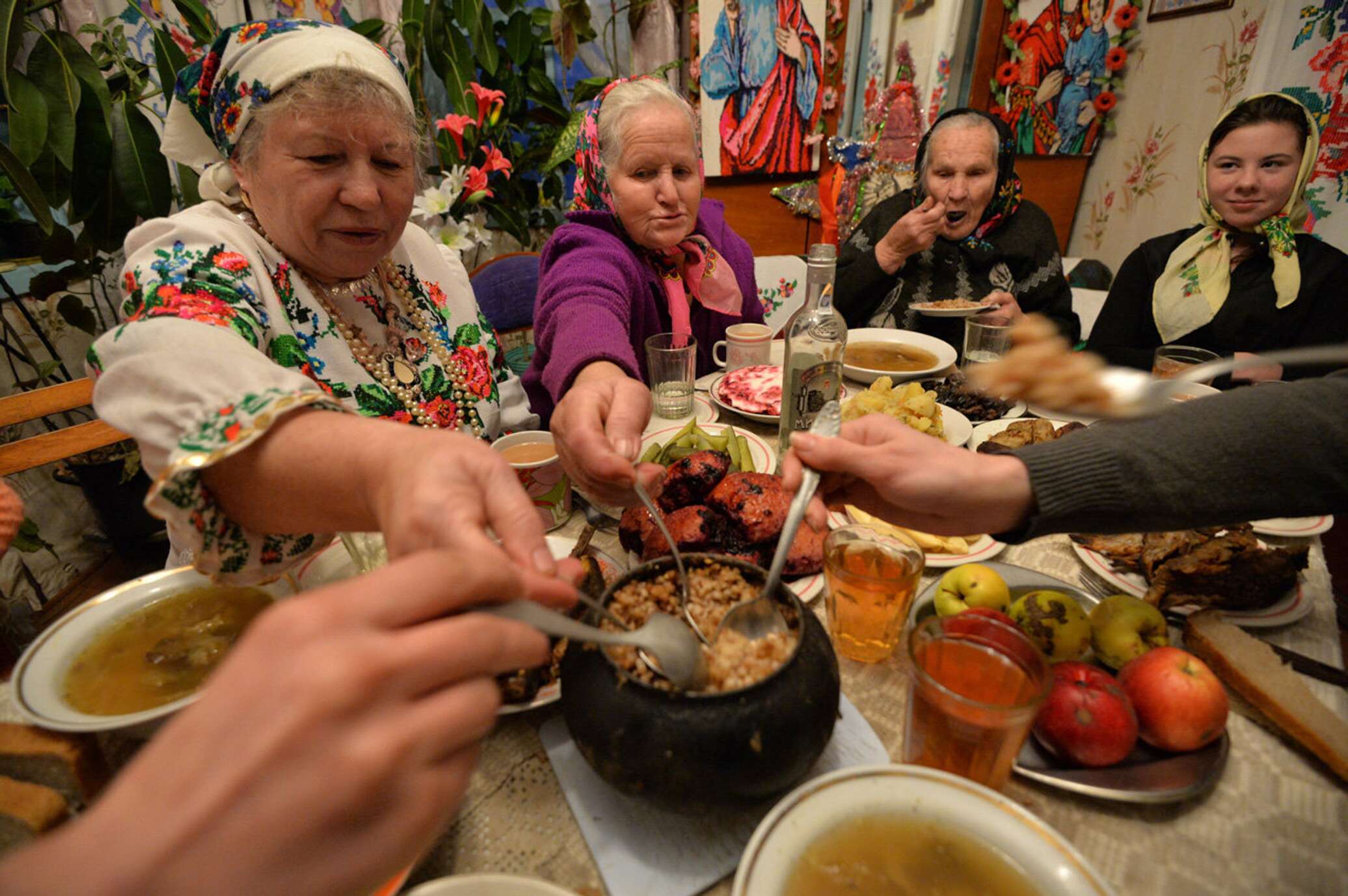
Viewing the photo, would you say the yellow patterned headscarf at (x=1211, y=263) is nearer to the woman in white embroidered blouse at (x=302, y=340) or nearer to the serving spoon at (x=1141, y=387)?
the serving spoon at (x=1141, y=387)

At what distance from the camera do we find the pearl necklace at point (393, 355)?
1.43m

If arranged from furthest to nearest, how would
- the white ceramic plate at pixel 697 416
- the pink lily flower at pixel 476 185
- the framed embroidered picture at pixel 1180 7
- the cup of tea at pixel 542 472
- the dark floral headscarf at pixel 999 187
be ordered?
1. the framed embroidered picture at pixel 1180 7
2. the pink lily flower at pixel 476 185
3. the dark floral headscarf at pixel 999 187
4. the white ceramic plate at pixel 697 416
5. the cup of tea at pixel 542 472

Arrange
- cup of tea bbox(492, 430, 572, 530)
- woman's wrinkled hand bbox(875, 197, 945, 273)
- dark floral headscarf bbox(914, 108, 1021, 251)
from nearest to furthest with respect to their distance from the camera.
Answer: cup of tea bbox(492, 430, 572, 530) < woman's wrinkled hand bbox(875, 197, 945, 273) < dark floral headscarf bbox(914, 108, 1021, 251)

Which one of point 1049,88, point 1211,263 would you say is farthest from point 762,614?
point 1049,88

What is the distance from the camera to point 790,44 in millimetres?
4188

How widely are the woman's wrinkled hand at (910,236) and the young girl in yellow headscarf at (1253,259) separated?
980 millimetres

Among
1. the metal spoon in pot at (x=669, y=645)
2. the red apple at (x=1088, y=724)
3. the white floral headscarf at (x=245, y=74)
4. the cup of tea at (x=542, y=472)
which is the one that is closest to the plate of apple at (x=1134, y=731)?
the red apple at (x=1088, y=724)

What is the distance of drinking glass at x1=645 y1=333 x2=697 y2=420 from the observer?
177 centimetres

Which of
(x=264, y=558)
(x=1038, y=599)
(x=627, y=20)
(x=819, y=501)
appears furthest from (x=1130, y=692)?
(x=627, y=20)

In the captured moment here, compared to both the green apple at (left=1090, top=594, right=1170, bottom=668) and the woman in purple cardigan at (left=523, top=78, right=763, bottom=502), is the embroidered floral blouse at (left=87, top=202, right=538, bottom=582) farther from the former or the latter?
the green apple at (left=1090, top=594, right=1170, bottom=668)

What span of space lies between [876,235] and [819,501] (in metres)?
2.58

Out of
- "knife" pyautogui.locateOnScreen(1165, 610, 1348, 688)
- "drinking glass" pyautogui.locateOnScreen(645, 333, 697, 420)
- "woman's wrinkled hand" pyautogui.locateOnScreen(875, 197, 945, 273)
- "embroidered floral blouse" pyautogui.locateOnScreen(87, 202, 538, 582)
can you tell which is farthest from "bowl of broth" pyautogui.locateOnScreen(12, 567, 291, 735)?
"woman's wrinkled hand" pyautogui.locateOnScreen(875, 197, 945, 273)

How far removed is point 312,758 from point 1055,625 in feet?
3.34

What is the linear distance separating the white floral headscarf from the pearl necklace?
190mm
